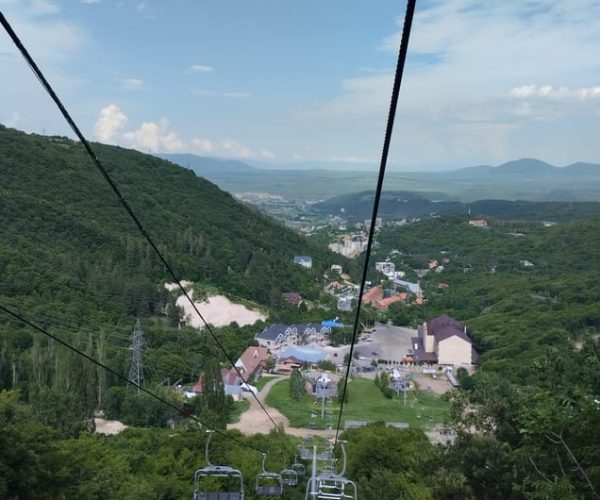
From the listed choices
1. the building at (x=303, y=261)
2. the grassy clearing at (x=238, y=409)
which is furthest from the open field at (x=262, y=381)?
the building at (x=303, y=261)

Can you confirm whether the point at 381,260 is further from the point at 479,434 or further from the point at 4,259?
the point at 479,434

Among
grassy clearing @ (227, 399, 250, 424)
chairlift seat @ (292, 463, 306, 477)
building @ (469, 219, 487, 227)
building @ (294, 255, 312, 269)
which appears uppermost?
chairlift seat @ (292, 463, 306, 477)

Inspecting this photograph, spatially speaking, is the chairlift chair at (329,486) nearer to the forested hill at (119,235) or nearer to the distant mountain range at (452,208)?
the forested hill at (119,235)

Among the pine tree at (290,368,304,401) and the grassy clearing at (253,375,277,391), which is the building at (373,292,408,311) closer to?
the grassy clearing at (253,375,277,391)

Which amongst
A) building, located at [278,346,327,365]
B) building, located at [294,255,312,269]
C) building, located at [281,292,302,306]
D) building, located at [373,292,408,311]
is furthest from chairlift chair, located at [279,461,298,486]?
building, located at [294,255,312,269]

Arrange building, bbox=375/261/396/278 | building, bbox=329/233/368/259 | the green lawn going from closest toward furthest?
1. the green lawn
2. building, bbox=375/261/396/278
3. building, bbox=329/233/368/259

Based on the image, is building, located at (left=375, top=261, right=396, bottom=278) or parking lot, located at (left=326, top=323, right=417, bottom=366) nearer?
parking lot, located at (left=326, top=323, right=417, bottom=366)

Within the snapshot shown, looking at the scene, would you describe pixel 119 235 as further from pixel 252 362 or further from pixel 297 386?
pixel 297 386
